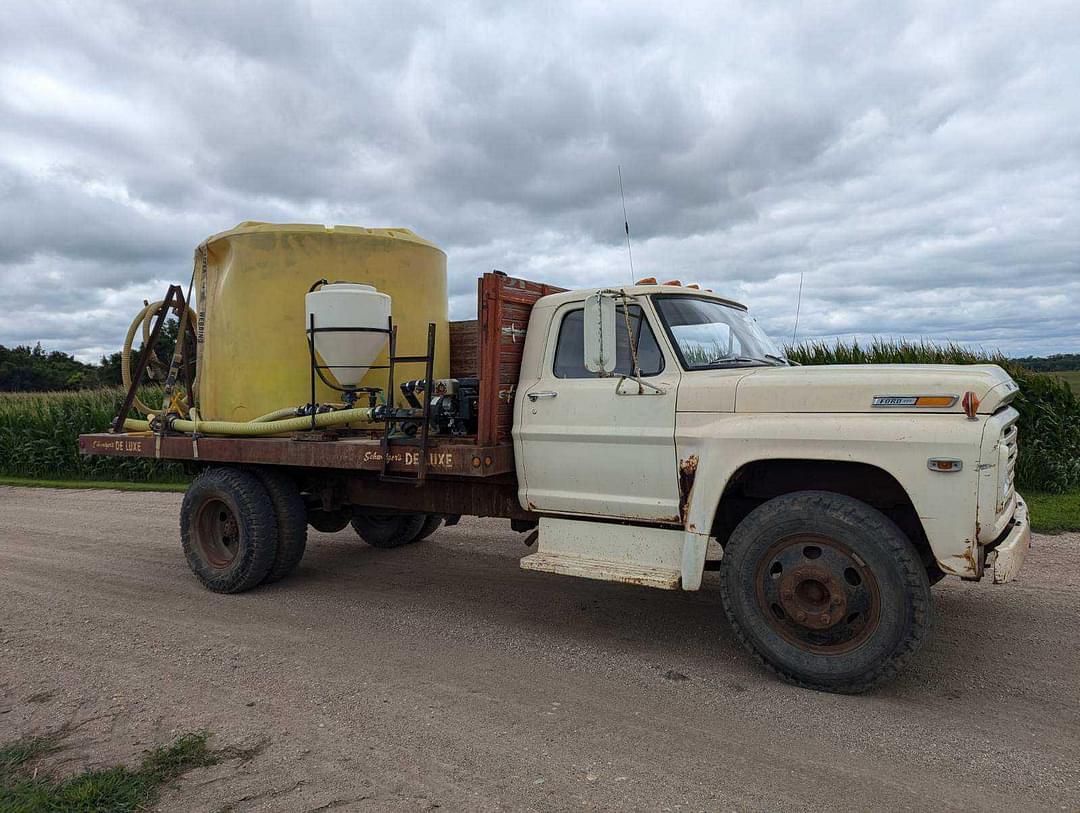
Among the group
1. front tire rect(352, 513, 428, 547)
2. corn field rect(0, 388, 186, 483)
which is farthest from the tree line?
front tire rect(352, 513, 428, 547)

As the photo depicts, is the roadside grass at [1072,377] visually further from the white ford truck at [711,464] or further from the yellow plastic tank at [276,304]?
the yellow plastic tank at [276,304]

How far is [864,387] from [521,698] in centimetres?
255

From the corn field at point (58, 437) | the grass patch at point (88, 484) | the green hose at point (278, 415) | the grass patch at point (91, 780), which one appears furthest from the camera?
the corn field at point (58, 437)

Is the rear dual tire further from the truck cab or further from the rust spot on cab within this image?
the rust spot on cab

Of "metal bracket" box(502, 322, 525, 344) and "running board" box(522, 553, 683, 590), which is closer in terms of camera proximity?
"running board" box(522, 553, 683, 590)

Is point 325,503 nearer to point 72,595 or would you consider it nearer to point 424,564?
point 424,564

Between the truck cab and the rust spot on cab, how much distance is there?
12 mm

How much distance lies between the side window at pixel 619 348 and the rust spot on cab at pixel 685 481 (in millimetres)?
620

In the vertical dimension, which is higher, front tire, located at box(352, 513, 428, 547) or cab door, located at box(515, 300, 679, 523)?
cab door, located at box(515, 300, 679, 523)

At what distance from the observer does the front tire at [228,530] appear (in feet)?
20.8

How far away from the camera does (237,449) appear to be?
6.35 meters

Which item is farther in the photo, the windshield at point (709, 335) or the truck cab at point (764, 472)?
the windshield at point (709, 335)

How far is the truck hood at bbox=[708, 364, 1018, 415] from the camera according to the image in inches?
157

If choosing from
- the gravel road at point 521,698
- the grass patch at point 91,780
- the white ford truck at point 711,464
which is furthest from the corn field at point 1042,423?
the grass patch at point 91,780
